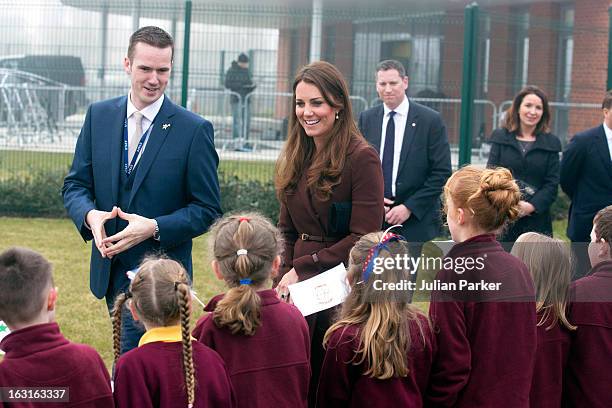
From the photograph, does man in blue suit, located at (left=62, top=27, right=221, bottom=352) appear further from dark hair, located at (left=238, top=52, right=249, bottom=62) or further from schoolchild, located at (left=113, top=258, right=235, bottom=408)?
dark hair, located at (left=238, top=52, right=249, bottom=62)

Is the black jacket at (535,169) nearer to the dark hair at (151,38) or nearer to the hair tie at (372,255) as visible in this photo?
the dark hair at (151,38)

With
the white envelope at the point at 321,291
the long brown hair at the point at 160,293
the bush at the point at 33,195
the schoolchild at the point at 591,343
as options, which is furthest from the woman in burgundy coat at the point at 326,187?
the bush at the point at 33,195

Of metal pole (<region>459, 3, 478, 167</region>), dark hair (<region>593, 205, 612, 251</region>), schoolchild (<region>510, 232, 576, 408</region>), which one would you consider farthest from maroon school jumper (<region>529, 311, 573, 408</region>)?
metal pole (<region>459, 3, 478, 167</region>)

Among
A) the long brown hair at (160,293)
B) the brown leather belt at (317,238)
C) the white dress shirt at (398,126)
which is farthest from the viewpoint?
the white dress shirt at (398,126)

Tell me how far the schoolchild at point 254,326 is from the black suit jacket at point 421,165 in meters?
3.37

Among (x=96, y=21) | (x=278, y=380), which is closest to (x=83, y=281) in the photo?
(x=96, y=21)

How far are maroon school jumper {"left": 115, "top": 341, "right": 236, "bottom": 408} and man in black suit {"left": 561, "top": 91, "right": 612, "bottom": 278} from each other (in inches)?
174

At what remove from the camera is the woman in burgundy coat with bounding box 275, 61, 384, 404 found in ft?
14.7

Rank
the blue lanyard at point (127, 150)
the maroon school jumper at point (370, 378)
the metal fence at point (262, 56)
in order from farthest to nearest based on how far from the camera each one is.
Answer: the metal fence at point (262, 56) < the blue lanyard at point (127, 150) < the maroon school jumper at point (370, 378)

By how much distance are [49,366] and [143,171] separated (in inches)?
57.1

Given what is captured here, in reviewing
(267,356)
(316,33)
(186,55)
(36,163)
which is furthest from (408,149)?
(36,163)

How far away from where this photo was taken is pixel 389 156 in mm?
7145

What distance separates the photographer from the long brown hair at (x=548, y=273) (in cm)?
415

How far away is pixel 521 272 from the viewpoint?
3766 millimetres
